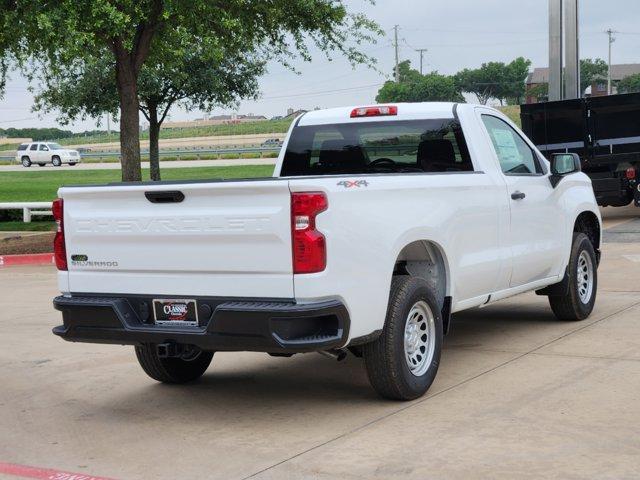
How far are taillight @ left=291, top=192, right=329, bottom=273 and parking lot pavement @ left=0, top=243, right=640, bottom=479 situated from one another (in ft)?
3.35

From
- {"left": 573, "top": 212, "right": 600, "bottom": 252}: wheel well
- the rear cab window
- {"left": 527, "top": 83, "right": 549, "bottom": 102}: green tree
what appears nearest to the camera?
the rear cab window

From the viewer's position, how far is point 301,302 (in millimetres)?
6023

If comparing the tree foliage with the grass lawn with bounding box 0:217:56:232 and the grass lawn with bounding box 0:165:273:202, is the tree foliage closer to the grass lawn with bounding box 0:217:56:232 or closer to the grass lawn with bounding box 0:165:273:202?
the grass lawn with bounding box 0:165:273:202

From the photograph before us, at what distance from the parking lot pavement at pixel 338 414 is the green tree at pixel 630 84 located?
154513mm

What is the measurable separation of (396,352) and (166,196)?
5.65 ft

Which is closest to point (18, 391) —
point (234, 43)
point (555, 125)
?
point (234, 43)

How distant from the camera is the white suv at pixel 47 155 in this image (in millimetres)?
68488

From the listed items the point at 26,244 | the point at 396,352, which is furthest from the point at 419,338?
the point at 26,244

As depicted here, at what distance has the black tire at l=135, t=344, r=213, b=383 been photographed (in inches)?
297

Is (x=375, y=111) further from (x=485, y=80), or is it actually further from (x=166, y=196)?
(x=485, y=80)

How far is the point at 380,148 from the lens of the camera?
8258mm

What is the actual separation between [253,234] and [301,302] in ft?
1.59

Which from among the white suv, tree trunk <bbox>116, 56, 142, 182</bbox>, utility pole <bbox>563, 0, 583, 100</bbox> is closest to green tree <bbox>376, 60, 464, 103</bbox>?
the white suv

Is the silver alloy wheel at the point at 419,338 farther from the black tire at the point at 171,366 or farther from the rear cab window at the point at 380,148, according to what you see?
the black tire at the point at 171,366
